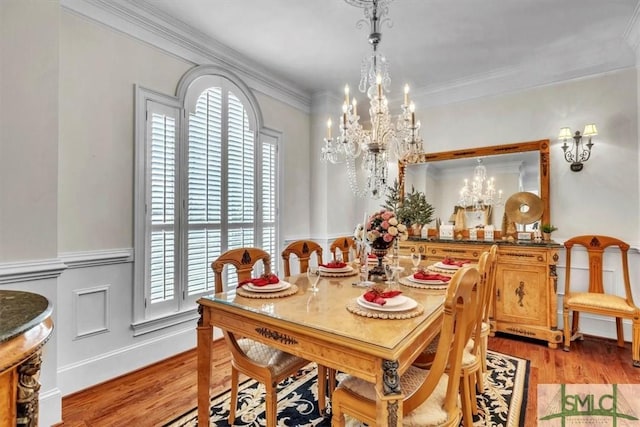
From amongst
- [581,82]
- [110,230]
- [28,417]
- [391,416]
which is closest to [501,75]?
[581,82]

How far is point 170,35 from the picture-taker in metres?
2.77

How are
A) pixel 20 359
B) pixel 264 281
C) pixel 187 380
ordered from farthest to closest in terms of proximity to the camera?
pixel 187 380 < pixel 264 281 < pixel 20 359

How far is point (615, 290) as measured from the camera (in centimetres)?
313

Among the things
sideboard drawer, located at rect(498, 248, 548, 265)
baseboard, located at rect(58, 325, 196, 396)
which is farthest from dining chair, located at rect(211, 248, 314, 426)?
sideboard drawer, located at rect(498, 248, 548, 265)

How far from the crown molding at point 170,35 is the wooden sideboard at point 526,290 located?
2708 millimetres

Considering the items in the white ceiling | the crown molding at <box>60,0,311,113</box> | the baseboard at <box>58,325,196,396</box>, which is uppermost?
the white ceiling

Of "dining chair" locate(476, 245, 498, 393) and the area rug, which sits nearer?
"dining chair" locate(476, 245, 498, 393)

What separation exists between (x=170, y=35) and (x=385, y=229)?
2.51 metres

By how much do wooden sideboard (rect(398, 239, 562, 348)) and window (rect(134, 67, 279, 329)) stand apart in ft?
6.67

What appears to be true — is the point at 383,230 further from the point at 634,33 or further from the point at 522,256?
the point at 634,33

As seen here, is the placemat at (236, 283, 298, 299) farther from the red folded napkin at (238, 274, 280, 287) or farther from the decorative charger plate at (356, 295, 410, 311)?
the decorative charger plate at (356, 295, 410, 311)

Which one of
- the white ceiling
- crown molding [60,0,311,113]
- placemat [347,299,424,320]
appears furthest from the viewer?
the white ceiling

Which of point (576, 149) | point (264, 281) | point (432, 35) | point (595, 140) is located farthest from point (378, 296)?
point (595, 140)

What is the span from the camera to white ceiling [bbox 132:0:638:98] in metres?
2.52
